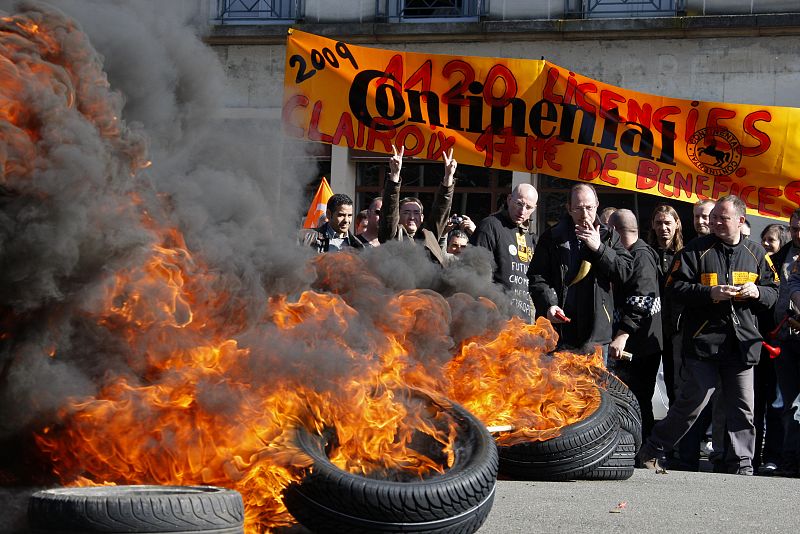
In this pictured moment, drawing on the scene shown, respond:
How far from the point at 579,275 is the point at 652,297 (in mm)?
700

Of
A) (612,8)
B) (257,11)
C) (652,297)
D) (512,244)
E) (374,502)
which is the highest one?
(612,8)

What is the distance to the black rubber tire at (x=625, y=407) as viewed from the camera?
8141mm

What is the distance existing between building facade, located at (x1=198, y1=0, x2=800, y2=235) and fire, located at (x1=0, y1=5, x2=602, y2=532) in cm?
1123

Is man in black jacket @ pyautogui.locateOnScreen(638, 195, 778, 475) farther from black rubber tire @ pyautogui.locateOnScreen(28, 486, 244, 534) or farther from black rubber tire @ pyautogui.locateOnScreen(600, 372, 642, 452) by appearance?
black rubber tire @ pyautogui.locateOnScreen(28, 486, 244, 534)

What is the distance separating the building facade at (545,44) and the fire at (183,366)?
1123 centimetres

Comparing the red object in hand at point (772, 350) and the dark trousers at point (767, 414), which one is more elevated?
the red object in hand at point (772, 350)

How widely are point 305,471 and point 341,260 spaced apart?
2.22m

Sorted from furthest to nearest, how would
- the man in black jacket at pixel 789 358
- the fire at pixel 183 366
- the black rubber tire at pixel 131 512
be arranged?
the man in black jacket at pixel 789 358 < the fire at pixel 183 366 < the black rubber tire at pixel 131 512

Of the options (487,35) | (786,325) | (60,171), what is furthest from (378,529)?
(487,35)

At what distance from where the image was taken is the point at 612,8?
58.9ft

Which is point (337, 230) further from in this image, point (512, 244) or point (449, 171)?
point (512, 244)

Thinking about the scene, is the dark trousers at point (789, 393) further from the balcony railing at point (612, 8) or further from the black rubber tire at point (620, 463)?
the balcony railing at point (612, 8)

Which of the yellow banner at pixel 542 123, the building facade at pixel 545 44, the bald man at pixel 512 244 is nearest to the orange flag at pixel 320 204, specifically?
the yellow banner at pixel 542 123

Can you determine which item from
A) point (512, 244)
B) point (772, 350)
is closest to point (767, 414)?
point (772, 350)
